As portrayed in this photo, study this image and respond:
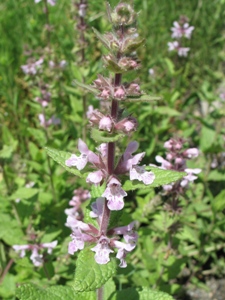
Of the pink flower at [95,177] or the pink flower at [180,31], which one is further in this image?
the pink flower at [180,31]

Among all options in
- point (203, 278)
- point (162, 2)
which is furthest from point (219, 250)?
point (162, 2)

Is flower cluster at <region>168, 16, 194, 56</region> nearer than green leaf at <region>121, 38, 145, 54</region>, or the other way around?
green leaf at <region>121, 38, 145, 54</region>

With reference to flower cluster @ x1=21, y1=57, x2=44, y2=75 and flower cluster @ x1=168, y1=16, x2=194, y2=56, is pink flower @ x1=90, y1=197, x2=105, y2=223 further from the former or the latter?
flower cluster @ x1=168, y1=16, x2=194, y2=56

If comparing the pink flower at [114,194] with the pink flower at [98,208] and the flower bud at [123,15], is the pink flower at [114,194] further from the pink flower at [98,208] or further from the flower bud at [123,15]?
the flower bud at [123,15]

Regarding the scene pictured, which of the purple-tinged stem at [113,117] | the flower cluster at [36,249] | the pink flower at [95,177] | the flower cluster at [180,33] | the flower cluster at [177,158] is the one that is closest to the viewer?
the purple-tinged stem at [113,117]

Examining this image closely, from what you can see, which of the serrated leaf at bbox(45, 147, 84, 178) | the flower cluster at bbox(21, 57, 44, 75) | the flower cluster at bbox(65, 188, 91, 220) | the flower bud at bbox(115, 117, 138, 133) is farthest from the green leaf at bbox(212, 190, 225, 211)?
the flower cluster at bbox(21, 57, 44, 75)

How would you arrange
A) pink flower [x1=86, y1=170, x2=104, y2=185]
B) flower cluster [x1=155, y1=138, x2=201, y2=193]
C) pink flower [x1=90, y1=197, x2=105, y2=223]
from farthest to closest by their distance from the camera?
flower cluster [x1=155, y1=138, x2=201, y2=193]
pink flower [x1=90, y1=197, x2=105, y2=223]
pink flower [x1=86, y1=170, x2=104, y2=185]

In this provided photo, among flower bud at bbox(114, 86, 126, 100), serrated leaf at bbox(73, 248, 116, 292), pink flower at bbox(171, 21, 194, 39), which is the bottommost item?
pink flower at bbox(171, 21, 194, 39)

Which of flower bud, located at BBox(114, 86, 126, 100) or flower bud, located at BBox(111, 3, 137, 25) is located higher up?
flower bud, located at BBox(111, 3, 137, 25)

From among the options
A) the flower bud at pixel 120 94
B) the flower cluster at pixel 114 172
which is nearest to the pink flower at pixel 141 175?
the flower cluster at pixel 114 172
